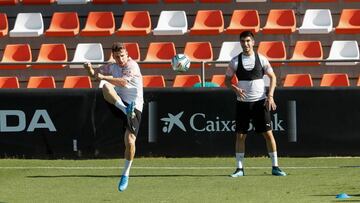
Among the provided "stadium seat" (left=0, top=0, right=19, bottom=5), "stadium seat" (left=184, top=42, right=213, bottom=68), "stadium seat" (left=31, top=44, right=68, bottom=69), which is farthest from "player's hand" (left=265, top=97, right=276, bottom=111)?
"stadium seat" (left=0, top=0, right=19, bottom=5)

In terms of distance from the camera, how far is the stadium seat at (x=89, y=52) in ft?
72.4

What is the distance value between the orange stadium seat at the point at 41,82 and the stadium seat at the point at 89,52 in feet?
4.23

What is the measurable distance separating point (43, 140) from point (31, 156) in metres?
0.38

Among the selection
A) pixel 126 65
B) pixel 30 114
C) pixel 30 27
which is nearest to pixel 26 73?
pixel 30 27

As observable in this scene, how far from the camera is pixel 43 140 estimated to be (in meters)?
17.8

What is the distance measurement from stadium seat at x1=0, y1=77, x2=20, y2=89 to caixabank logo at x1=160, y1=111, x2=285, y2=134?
195 inches

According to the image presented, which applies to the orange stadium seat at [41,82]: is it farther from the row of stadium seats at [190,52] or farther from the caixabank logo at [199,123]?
the caixabank logo at [199,123]

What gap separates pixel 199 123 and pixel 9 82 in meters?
5.70

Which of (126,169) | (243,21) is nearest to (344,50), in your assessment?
(243,21)

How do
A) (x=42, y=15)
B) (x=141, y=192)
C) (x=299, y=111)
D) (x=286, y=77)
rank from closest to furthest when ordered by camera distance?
1. (x=141, y=192)
2. (x=299, y=111)
3. (x=286, y=77)
4. (x=42, y=15)

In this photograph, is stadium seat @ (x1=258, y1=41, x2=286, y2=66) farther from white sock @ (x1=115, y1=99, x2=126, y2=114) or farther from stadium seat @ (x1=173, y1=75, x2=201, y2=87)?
white sock @ (x1=115, y1=99, x2=126, y2=114)

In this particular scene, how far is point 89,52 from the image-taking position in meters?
22.2

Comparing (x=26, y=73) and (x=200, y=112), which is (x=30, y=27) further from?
(x=200, y=112)

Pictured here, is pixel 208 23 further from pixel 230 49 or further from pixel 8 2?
pixel 8 2
